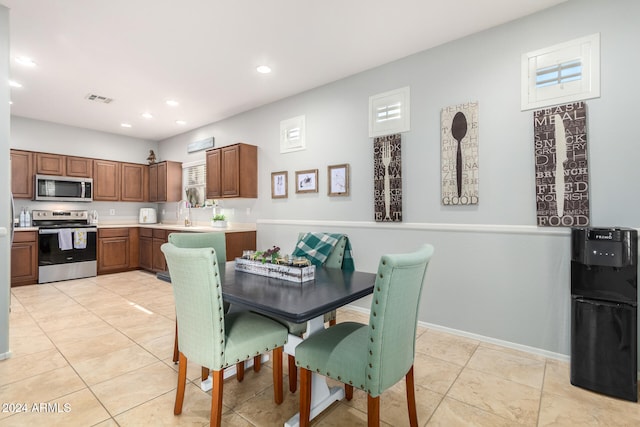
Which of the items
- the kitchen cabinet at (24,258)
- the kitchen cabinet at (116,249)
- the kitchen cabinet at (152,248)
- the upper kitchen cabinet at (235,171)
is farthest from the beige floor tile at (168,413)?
the kitchen cabinet at (116,249)

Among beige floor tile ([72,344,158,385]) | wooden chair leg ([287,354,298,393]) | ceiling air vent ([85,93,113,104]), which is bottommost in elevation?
beige floor tile ([72,344,158,385])

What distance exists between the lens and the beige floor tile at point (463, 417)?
5.80 ft

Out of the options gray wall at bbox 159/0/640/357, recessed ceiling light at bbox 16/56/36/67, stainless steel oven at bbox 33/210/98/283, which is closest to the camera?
gray wall at bbox 159/0/640/357

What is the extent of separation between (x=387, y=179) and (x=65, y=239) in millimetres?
5263

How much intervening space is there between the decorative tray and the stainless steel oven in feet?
15.1

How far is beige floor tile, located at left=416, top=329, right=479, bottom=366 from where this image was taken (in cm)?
258

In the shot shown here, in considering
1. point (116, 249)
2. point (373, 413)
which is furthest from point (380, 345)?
point (116, 249)

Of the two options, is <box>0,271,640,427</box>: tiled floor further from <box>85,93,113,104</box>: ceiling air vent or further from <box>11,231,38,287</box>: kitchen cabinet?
<box>85,93,113,104</box>: ceiling air vent

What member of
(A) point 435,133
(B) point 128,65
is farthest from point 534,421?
(B) point 128,65

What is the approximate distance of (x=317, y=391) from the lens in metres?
1.83

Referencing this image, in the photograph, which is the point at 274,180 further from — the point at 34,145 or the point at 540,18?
the point at 34,145

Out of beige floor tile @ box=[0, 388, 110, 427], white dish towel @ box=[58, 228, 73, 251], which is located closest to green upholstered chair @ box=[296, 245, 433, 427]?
beige floor tile @ box=[0, 388, 110, 427]

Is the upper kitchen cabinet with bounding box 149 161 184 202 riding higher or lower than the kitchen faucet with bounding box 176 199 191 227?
higher

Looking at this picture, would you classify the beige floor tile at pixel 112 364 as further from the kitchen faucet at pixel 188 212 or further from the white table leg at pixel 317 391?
the kitchen faucet at pixel 188 212
